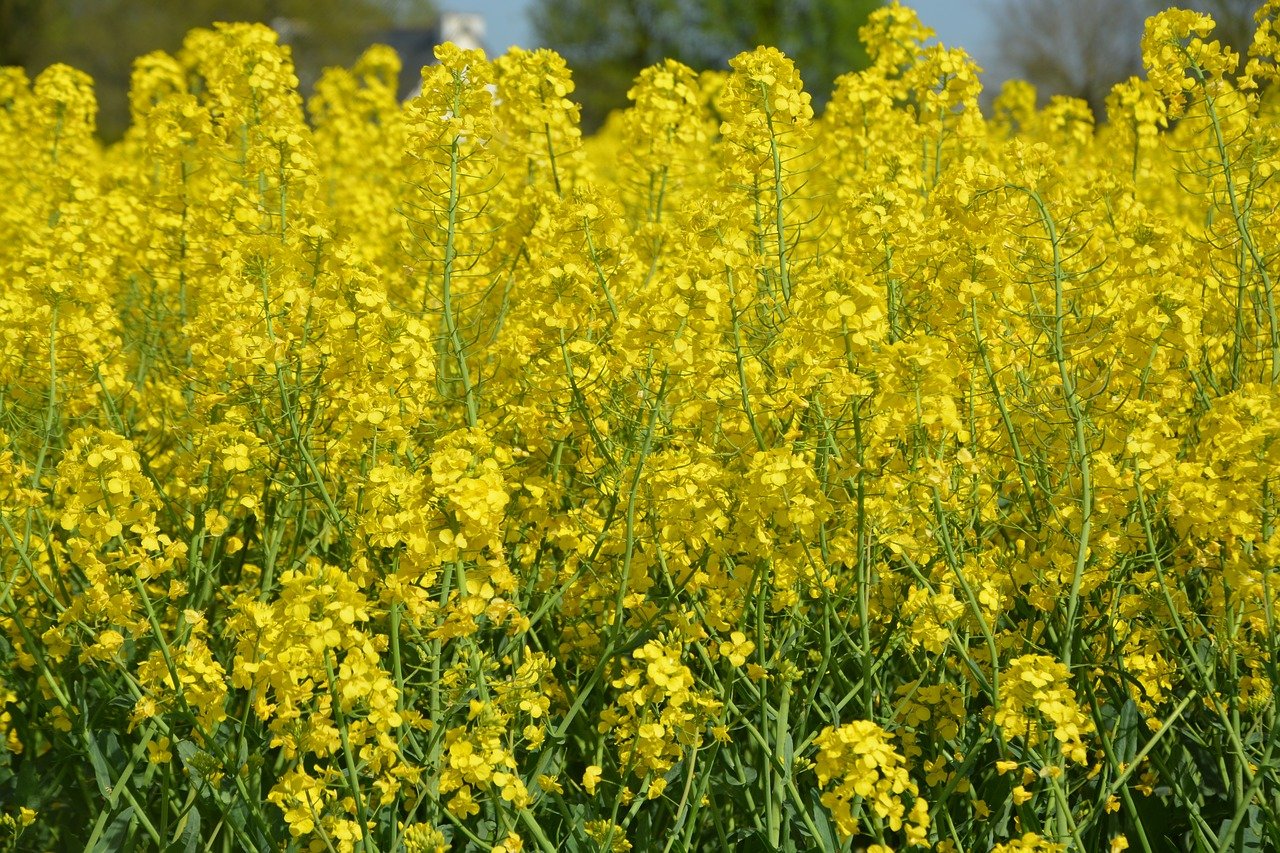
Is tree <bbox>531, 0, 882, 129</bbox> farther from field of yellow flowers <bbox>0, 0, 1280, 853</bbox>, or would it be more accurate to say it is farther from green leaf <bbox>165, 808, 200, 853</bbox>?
green leaf <bbox>165, 808, 200, 853</bbox>

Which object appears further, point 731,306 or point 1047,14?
point 1047,14

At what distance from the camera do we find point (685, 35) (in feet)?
110

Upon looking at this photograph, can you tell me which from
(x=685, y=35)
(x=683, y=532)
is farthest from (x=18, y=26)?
(x=683, y=532)

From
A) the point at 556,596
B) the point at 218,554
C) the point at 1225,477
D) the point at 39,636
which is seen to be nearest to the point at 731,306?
the point at 556,596

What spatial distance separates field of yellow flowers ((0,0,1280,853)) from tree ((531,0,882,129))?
27386 mm

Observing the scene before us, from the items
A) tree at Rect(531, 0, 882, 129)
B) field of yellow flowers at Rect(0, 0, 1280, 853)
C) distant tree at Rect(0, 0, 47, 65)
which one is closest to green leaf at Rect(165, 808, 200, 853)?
field of yellow flowers at Rect(0, 0, 1280, 853)

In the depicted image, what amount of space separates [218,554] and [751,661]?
4.75 feet

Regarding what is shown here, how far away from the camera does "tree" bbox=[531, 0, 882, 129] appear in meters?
31.1

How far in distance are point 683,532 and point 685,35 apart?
106ft

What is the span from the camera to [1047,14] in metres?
39.1

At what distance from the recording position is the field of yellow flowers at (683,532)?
2564mm

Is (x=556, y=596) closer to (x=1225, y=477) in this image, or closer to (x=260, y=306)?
(x=260, y=306)

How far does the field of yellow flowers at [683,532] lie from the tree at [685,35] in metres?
27.4

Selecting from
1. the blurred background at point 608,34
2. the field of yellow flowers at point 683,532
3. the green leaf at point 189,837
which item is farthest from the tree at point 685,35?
the green leaf at point 189,837
